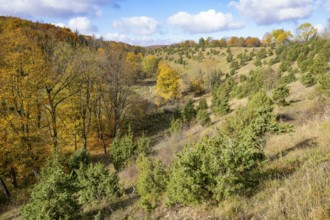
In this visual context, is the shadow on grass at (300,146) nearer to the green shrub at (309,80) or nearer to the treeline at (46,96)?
the treeline at (46,96)

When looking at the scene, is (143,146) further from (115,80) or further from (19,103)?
(115,80)

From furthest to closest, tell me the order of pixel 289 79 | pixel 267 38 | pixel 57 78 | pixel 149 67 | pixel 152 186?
pixel 267 38
pixel 149 67
pixel 289 79
pixel 57 78
pixel 152 186

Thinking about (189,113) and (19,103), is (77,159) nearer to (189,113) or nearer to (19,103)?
(19,103)

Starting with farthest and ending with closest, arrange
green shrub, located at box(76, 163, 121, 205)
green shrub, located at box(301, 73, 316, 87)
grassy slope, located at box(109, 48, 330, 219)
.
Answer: green shrub, located at box(301, 73, 316, 87) → green shrub, located at box(76, 163, 121, 205) → grassy slope, located at box(109, 48, 330, 219)

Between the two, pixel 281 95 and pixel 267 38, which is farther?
pixel 267 38

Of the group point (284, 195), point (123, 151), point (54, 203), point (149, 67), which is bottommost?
point (123, 151)

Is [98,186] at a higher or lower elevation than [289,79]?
lower

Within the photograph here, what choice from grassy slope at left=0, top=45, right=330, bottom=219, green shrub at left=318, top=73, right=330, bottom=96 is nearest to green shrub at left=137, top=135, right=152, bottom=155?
grassy slope at left=0, top=45, right=330, bottom=219

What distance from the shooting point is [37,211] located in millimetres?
5496

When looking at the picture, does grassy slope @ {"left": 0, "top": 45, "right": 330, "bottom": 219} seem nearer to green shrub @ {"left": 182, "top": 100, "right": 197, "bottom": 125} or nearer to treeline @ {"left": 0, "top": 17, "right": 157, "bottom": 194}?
treeline @ {"left": 0, "top": 17, "right": 157, "bottom": 194}

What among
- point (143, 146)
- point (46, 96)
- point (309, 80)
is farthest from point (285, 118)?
point (46, 96)

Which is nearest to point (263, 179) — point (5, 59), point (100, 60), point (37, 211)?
point (37, 211)

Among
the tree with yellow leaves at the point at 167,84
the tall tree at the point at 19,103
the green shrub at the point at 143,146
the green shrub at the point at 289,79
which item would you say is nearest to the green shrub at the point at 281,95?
the green shrub at the point at 143,146

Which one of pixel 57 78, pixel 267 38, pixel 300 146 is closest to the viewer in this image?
pixel 300 146
